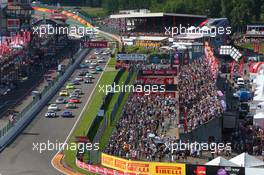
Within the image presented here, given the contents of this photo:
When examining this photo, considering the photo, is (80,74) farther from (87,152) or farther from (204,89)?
(87,152)

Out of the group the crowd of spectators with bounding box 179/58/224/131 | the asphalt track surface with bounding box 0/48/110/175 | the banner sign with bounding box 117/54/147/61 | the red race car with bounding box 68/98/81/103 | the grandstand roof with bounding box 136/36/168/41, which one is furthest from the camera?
the grandstand roof with bounding box 136/36/168/41

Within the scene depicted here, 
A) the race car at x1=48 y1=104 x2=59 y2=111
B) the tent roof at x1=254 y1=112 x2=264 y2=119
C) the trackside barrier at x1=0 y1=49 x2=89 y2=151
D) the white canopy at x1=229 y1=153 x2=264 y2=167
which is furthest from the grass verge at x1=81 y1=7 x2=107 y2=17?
the white canopy at x1=229 y1=153 x2=264 y2=167

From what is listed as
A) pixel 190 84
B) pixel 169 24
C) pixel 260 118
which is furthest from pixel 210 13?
pixel 260 118

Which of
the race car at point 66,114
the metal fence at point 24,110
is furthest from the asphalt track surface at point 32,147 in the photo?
the metal fence at point 24,110

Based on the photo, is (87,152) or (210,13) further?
(210,13)

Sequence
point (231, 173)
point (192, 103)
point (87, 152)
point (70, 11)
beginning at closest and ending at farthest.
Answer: point (231, 173) < point (87, 152) < point (192, 103) < point (70, 11)

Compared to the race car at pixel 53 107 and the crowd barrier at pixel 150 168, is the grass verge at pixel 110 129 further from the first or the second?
the race car at pixel 53 107

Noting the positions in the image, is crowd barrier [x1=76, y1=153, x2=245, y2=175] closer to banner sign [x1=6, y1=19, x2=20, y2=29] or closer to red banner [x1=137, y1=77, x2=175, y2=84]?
red banner [x1=137, y1=77, x2=175, y2=84]
